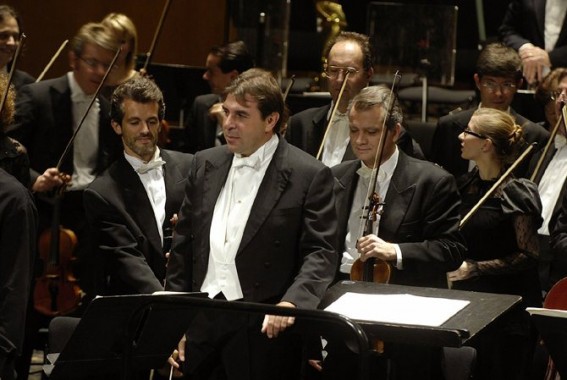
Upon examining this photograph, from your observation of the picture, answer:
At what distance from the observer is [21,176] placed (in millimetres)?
4781

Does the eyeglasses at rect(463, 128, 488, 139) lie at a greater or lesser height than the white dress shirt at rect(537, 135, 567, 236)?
greater

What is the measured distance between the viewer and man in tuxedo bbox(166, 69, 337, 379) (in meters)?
3.78

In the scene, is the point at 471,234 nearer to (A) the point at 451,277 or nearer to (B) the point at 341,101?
(A) the point at 451,277

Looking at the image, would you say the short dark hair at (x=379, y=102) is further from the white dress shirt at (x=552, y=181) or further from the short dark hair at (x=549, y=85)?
the short dark hair at (x=549, y=85)

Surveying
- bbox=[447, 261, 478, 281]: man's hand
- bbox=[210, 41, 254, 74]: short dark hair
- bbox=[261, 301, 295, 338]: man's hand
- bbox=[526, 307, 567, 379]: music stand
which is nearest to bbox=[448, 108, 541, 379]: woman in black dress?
bbox=[447, 261, 478, 281]: man's hand

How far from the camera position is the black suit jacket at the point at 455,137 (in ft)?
17.3

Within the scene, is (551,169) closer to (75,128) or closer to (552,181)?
(552,181)

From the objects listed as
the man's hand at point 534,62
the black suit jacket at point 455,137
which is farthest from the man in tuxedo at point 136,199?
the man's hand at point 534,62

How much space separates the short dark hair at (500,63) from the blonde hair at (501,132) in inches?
22.1

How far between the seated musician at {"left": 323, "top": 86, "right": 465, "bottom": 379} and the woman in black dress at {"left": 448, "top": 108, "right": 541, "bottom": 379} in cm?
40

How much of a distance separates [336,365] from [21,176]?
160 centimetres

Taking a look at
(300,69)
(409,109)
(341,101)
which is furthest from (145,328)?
(300,69)

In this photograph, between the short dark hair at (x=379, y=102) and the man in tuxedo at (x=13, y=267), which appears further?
the short dark hair at (x=379, y=102)

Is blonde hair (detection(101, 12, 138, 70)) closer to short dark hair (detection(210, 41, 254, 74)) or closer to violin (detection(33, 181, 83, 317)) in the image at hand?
short dark hair (detection(210, 41, 254, 74))
